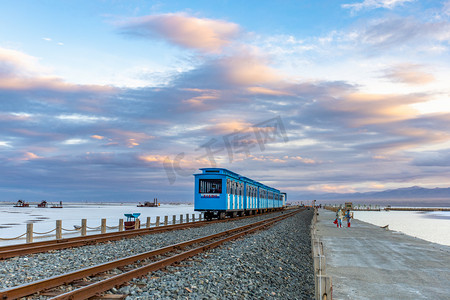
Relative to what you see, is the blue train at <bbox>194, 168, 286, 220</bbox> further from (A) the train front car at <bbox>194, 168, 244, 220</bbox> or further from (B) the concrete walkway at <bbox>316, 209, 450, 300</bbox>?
(B) the concrete walkway at <bbox>316, 209, 450, 300</bbox>

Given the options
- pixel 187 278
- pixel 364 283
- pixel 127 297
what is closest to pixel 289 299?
pixel 187 278

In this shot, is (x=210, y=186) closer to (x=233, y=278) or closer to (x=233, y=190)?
(x=233, y=190)

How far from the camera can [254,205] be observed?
44375mm

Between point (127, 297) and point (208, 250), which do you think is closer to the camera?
point (127, 297)

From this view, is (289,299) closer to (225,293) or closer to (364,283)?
(225,293)

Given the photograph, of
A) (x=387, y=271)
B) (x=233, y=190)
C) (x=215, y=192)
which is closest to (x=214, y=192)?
(x=215, y=192)

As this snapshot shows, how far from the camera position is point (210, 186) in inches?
1231

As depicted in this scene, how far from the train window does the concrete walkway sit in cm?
1311

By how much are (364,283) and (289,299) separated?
10.0 feet

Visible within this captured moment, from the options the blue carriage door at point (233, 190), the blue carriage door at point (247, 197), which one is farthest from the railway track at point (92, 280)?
the blue carriage door at point (247, 197)

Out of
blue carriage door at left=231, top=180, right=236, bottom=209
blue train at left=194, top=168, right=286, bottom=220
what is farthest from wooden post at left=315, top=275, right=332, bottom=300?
blue carriage door at left=231, top=180, right=236, bottom=209

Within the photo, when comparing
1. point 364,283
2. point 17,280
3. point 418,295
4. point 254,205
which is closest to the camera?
point 17,280

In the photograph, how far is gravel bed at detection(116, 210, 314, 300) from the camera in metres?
7.73

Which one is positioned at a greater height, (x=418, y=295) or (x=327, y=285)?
(x=327, y=285)
